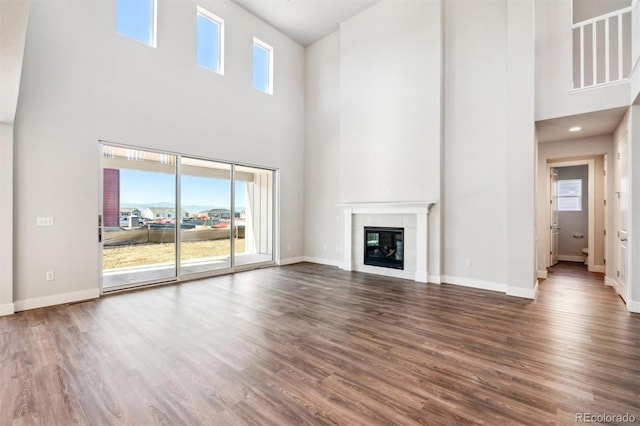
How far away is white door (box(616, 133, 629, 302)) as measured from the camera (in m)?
4.03

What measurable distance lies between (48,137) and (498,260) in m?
7.09

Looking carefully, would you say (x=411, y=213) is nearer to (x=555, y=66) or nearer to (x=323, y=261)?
(x=323, y=261)

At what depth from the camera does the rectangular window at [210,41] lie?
18.8ft

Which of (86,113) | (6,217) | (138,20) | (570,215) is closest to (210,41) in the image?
(138,20)

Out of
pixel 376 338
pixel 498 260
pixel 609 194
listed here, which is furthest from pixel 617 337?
pixel 609 194

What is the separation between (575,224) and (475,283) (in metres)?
5.14

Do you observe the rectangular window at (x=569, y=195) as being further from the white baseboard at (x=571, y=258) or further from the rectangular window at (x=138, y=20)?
the rectangular window at (x=138, y=20)

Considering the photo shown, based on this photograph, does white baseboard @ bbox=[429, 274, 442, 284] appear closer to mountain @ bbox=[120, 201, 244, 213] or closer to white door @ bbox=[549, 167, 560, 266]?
white door @ bbox=[549, 167, 560, 266]

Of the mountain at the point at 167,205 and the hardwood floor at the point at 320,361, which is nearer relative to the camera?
the hardwood floor at the point at 320,361

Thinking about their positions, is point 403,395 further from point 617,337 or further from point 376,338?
point 617,337

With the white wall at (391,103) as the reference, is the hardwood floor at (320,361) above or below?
below

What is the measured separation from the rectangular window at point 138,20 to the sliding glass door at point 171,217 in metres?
1.91

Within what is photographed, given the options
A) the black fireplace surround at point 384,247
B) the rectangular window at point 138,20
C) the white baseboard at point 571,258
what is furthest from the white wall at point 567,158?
the rectangular window at point 138,20

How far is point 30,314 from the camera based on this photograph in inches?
145
